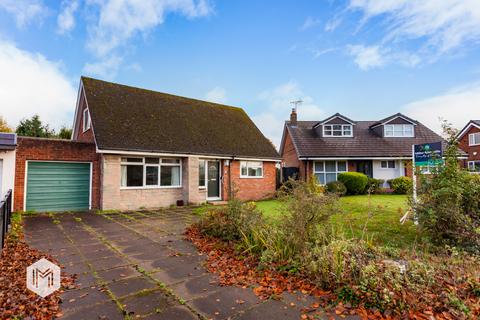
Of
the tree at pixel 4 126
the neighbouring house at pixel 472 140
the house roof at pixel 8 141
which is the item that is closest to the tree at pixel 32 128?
the tree at pixel 4 126

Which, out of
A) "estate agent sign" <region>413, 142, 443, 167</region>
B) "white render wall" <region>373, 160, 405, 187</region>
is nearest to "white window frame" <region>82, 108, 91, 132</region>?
"estate agent sign" <region>413, 142, 443, 167</region>

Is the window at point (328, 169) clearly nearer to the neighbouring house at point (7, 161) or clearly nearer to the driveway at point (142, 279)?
the driveway at point (142, 279)

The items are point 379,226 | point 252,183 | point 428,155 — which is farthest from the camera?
point 252,183

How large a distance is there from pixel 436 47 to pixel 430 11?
112 inches

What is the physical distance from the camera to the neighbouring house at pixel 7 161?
995 cm

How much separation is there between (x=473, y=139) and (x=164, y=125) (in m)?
31.7

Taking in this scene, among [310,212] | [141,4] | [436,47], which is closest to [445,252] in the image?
[310,212]

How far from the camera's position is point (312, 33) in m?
11.7

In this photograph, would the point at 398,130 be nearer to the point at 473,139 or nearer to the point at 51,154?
the point at 473,139

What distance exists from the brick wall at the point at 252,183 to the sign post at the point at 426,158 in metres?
7.92

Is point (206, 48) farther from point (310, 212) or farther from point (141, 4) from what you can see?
point (310, 212)

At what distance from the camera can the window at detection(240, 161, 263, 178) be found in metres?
15.8

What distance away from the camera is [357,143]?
2070 cm

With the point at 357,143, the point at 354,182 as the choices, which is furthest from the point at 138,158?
the point at 357,143
